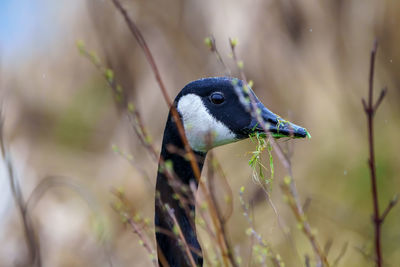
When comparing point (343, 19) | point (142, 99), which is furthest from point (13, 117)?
point (343, 19)

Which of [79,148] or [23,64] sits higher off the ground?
[23,64]

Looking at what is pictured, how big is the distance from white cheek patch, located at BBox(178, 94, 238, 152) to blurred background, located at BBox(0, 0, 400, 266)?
2.12 meters

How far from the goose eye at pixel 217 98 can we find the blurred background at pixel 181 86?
2.10 m

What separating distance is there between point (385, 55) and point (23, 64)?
9.33ft

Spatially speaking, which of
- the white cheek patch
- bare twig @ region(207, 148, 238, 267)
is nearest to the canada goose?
the white cheek patch

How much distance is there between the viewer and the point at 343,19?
4.94 metres

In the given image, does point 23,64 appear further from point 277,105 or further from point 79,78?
point 277,105

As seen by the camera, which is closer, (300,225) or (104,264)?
(300,225)

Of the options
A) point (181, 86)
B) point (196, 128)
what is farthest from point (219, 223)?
point (181, 86)

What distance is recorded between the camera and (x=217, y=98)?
2.45 metres

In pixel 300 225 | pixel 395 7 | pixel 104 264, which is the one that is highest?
pixel 300 225

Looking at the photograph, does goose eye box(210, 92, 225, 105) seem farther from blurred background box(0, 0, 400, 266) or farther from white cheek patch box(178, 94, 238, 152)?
blurred background box(0, 0, 400, 266)

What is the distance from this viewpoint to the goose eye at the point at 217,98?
2451mm

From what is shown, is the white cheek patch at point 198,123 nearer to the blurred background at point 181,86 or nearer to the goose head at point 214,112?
the goose head at point 214,112
